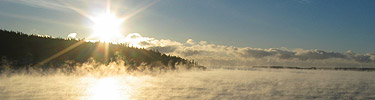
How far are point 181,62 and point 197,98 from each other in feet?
280

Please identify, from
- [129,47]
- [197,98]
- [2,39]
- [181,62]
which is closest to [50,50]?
[2,39]

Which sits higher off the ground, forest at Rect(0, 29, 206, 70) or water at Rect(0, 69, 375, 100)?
forest at Rect(0, 29, 206, 70)

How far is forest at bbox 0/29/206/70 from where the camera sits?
34859 mm

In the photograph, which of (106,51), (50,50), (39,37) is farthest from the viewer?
(106,51)

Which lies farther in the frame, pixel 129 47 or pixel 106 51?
pixel 129 47

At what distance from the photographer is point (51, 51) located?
132 ft

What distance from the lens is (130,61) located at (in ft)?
187

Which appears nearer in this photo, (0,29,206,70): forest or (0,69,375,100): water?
(0,69,375,100): water

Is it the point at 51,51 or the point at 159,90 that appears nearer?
the point at 159,90

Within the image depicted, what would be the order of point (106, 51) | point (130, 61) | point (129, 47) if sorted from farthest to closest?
point (129, 47), point (130, 61), point (106, 51)

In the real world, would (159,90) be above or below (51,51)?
below

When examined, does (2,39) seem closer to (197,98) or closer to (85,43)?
(85,43)

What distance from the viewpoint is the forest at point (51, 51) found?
1372 inches

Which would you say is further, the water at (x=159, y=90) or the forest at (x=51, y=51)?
the forest at (x=51, y=51)
